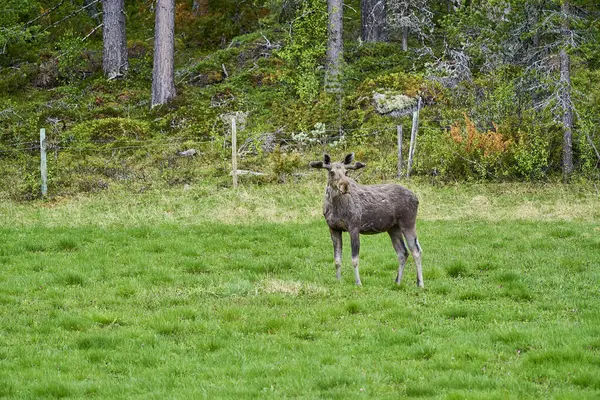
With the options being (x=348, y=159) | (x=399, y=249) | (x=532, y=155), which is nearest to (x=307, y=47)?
(x=532, y=155)

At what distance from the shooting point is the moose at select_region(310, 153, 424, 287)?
41.9 feet

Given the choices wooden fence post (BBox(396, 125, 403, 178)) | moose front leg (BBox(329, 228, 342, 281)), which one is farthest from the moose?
wooden fence post (BBox(396, 125, 403, 178))

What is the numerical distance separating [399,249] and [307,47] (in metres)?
19.6

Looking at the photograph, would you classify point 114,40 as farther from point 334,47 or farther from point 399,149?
point 399,149

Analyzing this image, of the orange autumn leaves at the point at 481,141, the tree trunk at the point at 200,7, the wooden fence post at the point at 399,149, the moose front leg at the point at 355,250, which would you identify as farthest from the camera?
the tree trunk at the point at 200,7

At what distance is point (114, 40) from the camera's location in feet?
111

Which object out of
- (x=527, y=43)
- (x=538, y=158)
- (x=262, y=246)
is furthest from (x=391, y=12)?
(x=262, y=246)

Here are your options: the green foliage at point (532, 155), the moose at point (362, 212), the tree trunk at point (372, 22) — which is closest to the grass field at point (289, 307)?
the moose at point (362, 212)

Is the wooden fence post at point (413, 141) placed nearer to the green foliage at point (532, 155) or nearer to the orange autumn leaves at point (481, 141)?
the orange autumn leaves at point (481, 141)

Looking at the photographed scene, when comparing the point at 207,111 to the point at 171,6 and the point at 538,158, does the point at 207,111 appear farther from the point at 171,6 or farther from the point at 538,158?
the point at 538,158

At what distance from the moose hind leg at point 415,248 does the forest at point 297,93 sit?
35.1ft

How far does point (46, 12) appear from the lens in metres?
37.3

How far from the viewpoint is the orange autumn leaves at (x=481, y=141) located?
24156 mm

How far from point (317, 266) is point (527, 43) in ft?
49.4
